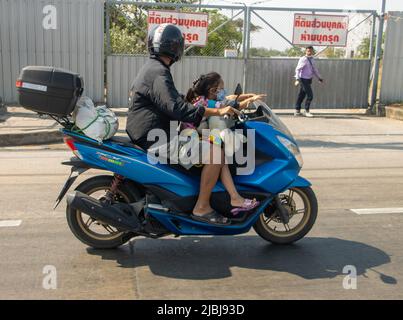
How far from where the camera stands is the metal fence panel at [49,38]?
13023 mm

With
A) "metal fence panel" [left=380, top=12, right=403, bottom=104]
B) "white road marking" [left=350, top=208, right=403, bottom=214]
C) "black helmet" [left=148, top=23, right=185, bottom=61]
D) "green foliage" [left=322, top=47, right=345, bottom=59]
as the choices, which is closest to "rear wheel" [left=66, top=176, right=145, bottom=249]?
"black helmet" [left=148, top=23, right=185, bottom=61]

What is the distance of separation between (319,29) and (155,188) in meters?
10.6

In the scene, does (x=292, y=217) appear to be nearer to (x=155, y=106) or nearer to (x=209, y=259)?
(x=209, y=259)

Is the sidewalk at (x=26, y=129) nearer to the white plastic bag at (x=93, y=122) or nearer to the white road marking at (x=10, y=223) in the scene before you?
the white road marking at (x=10, y=223)

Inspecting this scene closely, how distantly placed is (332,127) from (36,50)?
281 inches

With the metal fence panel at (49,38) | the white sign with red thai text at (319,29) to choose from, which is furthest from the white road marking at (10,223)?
the white sign with red thai text at (319,29)

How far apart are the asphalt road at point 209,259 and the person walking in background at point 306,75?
6.80 m

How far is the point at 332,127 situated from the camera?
1241cm

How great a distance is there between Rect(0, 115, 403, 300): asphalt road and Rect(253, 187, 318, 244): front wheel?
0.11 meters

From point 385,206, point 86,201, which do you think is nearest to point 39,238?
point 86,201

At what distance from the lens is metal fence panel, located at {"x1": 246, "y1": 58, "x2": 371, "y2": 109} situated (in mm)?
14250

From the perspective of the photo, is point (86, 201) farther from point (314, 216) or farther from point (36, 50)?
point (36, 50)
